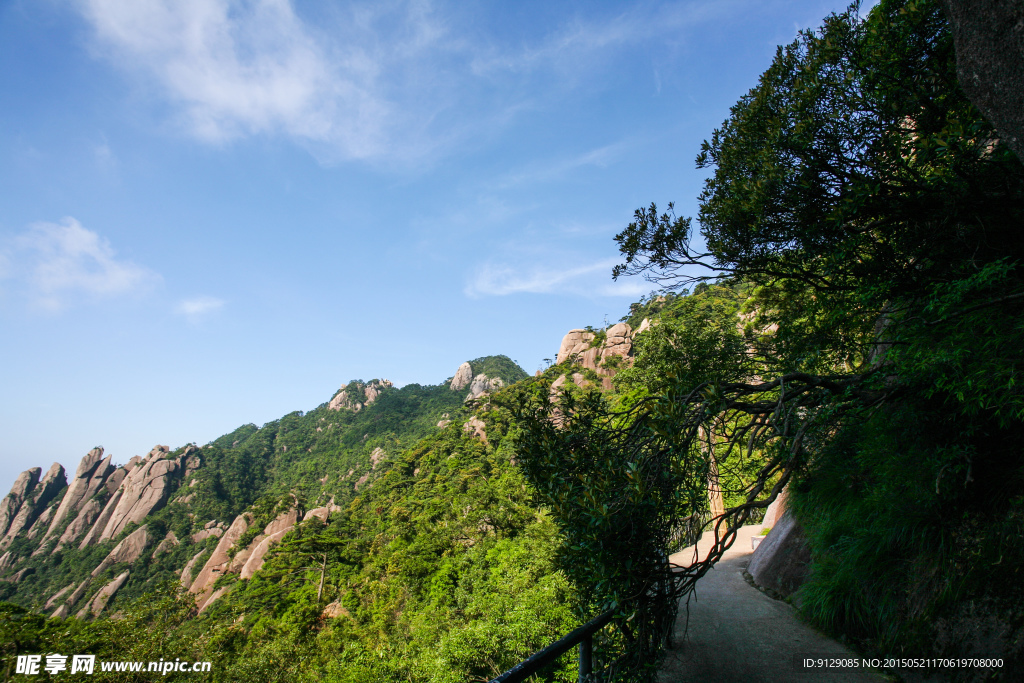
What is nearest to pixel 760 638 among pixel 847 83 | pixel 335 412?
pixel 847 83

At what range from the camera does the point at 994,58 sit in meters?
2.68

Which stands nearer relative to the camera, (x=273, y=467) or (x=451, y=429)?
(x=451, y=429)

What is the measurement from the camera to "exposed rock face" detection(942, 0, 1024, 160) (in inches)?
101

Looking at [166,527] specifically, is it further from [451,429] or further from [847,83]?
[847,83]

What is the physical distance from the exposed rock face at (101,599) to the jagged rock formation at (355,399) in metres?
47.2

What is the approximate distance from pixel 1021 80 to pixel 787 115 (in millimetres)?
1889

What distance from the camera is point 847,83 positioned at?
412 centimetres

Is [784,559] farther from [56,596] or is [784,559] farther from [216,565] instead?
[56,596]

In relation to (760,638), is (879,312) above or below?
above

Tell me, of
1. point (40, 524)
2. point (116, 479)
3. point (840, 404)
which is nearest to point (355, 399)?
point (116, 479)

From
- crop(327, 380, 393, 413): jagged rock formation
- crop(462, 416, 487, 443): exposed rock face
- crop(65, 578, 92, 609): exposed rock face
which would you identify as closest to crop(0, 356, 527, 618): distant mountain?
crop(65, 578, 92, 609): exposed rock face

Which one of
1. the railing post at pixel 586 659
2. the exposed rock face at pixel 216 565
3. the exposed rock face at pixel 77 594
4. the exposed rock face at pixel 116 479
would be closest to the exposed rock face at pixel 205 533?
the exposed rock face at pixel 77 594

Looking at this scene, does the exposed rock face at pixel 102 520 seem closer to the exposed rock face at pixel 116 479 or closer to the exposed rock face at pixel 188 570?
the exposed rock face at pixel 116 479

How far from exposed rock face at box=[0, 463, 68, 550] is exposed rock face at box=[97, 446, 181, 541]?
19.2 metres
